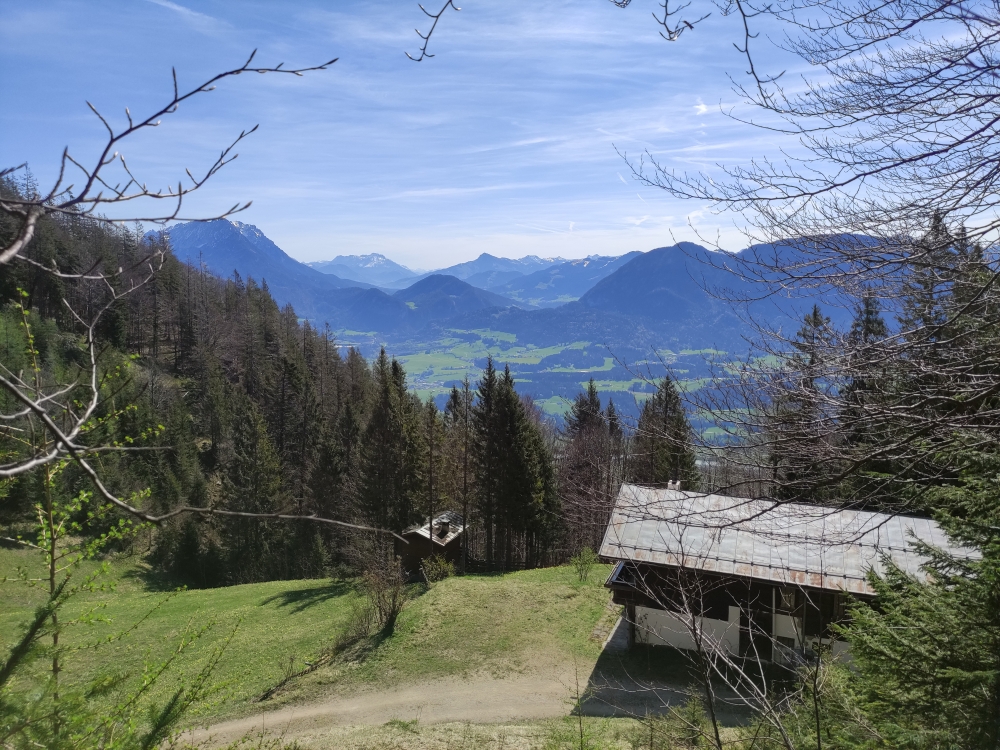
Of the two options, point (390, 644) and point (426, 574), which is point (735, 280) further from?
point (426, 574)

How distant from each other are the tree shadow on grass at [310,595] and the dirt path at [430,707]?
30.0 ft

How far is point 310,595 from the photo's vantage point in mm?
23125

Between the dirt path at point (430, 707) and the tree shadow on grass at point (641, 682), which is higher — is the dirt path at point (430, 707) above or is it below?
below

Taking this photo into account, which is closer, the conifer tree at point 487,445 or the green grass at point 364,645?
the green grass at point 364,645

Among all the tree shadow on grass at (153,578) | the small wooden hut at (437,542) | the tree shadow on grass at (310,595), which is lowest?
the tree shadow on grass at (153,578)

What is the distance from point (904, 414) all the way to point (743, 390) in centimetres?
73

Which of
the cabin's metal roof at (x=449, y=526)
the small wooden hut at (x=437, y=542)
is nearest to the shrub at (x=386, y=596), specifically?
the small wooden hut at (x=437, y=542)

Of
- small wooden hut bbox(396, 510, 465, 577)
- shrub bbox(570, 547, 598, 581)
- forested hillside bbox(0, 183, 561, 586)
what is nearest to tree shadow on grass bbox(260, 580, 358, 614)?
forested hillside bbox(0, 183, 561, 586)

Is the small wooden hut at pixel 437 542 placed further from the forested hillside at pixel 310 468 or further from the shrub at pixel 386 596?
the shrub at pixel 386 596

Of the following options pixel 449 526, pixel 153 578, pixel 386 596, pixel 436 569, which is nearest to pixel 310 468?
pixel 153 578

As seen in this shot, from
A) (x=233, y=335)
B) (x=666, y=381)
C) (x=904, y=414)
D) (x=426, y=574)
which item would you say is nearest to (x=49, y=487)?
(x=666, y=381)

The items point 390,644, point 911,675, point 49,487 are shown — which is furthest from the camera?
point 390,644

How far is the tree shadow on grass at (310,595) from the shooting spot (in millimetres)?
22041

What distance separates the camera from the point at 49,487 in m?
3.47
